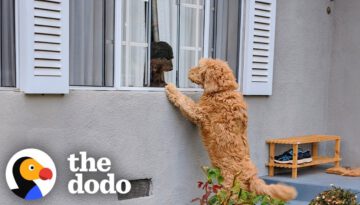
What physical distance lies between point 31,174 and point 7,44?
1.07 m

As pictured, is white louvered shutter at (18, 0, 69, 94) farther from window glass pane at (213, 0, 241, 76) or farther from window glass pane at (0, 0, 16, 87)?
window glass pane at (213, 0, 241, 76)

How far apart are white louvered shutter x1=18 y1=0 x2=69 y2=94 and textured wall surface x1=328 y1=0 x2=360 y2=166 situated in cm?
405

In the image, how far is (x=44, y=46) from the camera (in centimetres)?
362

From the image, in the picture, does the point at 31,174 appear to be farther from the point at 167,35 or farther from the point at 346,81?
the point at 346,81

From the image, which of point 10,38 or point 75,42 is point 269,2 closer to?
point 75,42

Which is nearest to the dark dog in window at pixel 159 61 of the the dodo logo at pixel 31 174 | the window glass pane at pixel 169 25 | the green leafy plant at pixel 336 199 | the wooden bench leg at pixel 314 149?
the window glass pane at pixel 169 25

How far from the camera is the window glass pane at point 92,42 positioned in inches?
153

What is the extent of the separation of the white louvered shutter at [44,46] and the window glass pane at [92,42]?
16cm

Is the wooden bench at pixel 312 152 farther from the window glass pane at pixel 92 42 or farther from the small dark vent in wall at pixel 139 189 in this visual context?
the window glass pane at pixel 92 42

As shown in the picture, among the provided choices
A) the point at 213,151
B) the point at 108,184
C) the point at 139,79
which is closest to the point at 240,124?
the point at 213,151

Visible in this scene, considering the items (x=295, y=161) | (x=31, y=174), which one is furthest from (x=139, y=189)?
(x=295, y=161)

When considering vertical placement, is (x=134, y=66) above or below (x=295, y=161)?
above

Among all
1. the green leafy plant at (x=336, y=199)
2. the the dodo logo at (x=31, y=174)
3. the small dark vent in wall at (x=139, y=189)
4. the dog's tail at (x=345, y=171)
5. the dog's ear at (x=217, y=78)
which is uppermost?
the dog's ear at (x=217, y=78)

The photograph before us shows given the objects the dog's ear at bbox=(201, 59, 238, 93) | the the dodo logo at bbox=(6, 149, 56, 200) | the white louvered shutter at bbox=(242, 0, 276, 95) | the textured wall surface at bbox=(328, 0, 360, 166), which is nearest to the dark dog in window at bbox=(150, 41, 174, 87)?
the dog's ear at bbox=(201, 59, 238, 93)
